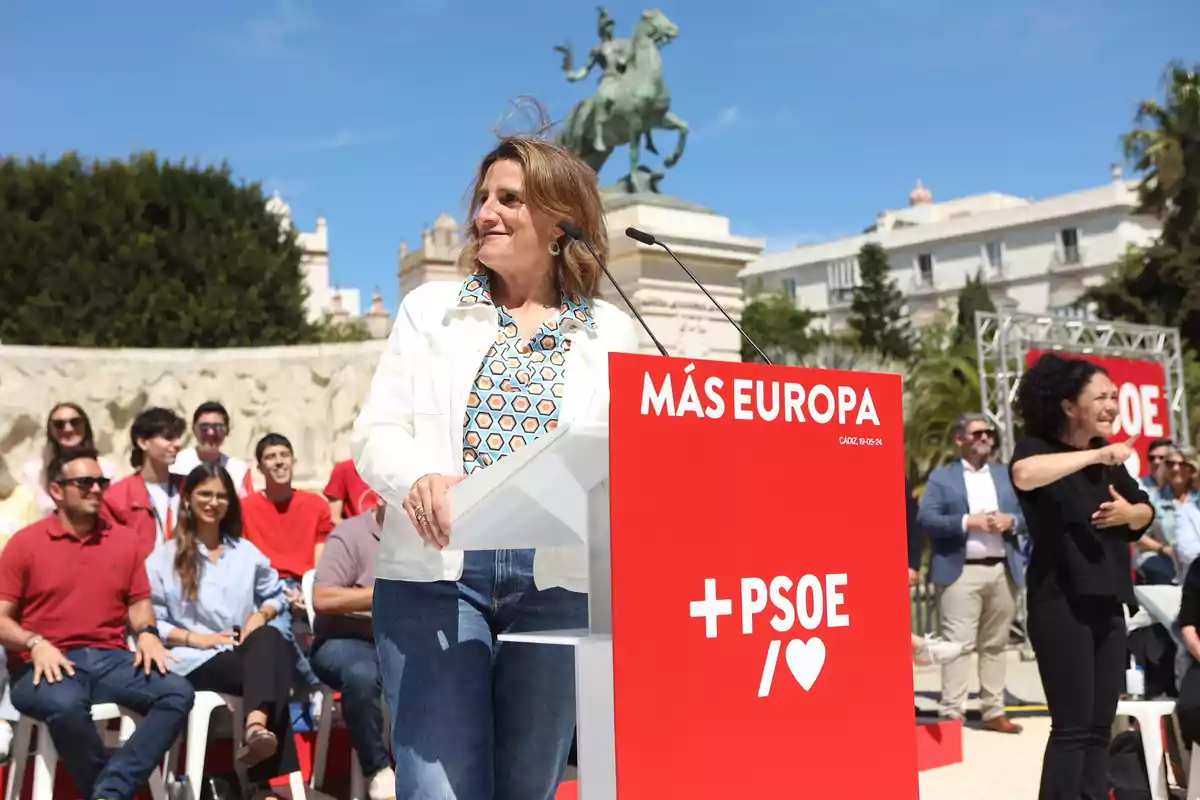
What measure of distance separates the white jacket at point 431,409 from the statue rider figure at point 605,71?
10645mm

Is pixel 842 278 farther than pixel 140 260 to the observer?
Yes

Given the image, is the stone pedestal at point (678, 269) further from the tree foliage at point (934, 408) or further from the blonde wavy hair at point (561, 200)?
the tree foliage at point (934, 408)

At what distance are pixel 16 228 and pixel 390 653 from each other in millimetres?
15592

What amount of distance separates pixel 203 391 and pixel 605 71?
5.28m

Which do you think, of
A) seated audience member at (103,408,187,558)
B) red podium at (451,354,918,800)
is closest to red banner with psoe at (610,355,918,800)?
red podium at (451,354,918,800)

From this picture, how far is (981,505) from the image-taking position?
7598 millimetres

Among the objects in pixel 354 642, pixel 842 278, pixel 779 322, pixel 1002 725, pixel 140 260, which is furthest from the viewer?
pixel 842 278

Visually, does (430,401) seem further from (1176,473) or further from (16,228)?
(16,228)

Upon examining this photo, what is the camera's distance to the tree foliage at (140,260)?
15.8 m

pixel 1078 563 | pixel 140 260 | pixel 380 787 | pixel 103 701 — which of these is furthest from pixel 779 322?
pixel 1078 563

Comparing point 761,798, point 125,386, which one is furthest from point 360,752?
point 125,386

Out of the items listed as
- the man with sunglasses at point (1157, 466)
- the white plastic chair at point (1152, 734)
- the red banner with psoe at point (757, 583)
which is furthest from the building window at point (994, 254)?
the red banner with psoe at point (757, 583)

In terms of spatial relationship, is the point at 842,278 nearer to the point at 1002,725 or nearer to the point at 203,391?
the point at 203,391

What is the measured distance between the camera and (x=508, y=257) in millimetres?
2436
